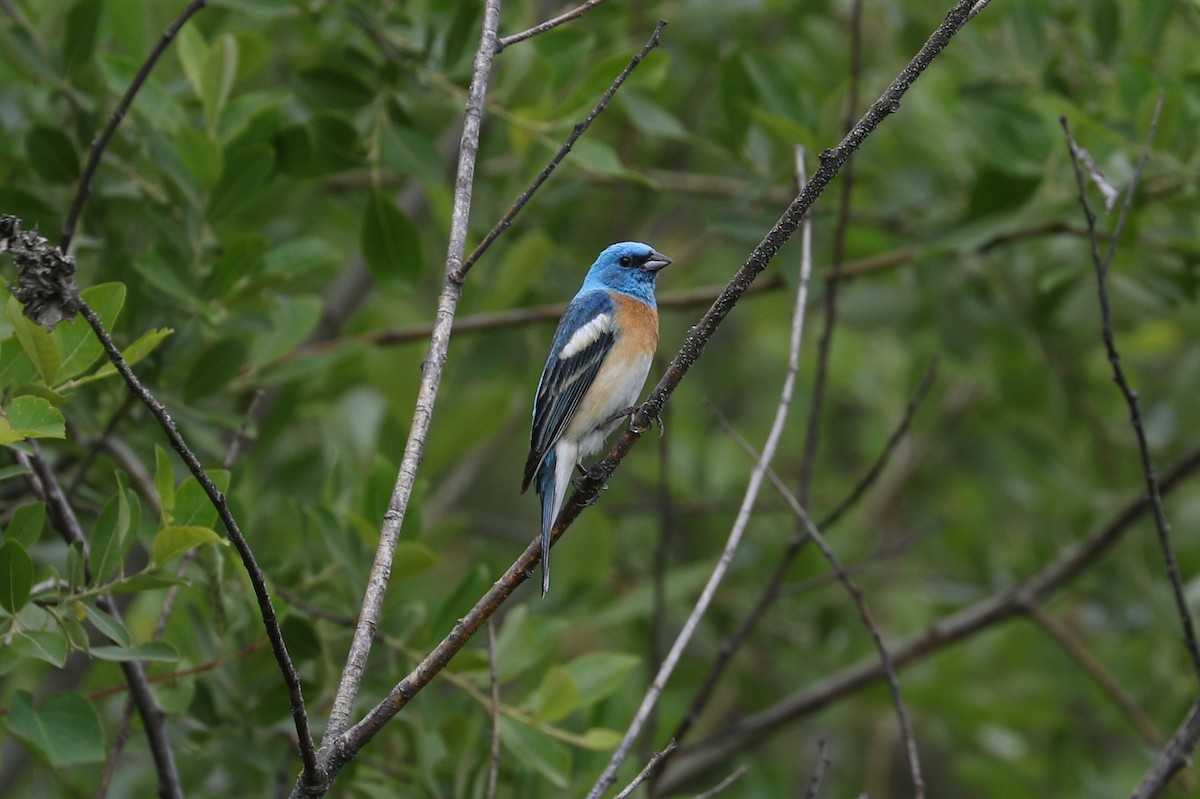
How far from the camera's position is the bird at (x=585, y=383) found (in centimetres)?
400

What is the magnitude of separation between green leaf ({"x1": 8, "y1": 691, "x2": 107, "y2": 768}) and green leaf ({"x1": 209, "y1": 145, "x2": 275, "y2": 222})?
1.56 meters

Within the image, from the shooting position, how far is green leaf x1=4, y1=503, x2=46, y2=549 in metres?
2.68

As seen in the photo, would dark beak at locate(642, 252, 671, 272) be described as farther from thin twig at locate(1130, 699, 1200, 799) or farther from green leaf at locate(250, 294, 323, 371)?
thin twig at locate(1130, 699, 1200, 799)

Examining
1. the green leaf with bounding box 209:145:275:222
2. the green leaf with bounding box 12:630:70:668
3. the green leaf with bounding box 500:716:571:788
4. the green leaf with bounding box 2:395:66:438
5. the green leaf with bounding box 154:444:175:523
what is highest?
the green leaf with bounding box 209:145:275:222

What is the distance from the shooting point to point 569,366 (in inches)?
164

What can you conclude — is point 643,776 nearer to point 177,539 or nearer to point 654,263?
point 177,539

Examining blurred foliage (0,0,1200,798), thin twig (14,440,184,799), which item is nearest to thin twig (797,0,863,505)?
blurred foliage (0,0,1200,798)

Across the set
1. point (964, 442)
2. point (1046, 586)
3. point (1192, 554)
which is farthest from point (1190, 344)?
point (1046, 586)

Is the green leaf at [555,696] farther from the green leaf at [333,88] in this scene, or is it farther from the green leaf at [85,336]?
the green leaf at [333,88]

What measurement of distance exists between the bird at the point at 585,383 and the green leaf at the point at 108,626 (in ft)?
4.46

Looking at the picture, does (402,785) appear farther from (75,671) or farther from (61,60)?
(61,60)

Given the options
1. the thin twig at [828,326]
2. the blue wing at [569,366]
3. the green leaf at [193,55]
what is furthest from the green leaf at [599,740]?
the green leaf at [193,55]

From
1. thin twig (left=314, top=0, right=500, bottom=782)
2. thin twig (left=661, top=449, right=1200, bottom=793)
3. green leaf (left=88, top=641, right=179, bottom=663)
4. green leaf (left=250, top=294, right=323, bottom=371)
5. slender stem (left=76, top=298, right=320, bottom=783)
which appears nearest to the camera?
slender stem (left=76, top=298, right=320, bottom=783)

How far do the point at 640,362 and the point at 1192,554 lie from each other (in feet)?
8.45
